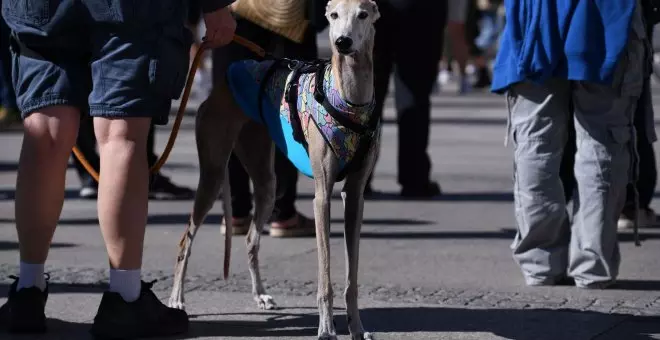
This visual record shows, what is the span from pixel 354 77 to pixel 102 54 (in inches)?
35.9

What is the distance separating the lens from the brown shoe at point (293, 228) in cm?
759

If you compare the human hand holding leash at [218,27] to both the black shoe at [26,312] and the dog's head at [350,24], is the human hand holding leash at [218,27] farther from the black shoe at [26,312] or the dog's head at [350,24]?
the black shoe at [26,312]

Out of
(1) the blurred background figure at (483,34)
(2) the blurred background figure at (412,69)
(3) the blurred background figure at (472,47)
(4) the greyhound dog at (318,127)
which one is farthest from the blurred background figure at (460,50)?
(4) the greyhound dog at (318,127)

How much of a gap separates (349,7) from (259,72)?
962 mm

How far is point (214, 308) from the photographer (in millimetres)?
5586

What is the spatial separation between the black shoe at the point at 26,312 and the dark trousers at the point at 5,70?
4669mm

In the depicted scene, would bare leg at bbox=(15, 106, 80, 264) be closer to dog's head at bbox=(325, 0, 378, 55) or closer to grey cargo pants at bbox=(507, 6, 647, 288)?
dog's head at bbox=(325, 0, 378, 55)

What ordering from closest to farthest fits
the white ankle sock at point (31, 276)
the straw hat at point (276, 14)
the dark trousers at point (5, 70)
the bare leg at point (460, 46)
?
the white ankle sock at point (31, 276) → the straw hat at point (276, 14) → the dark trousers at point (5, 70) → the bare leg at point (460, 46)

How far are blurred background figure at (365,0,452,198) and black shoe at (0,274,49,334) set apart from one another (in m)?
4.19

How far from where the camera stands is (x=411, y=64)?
927cm

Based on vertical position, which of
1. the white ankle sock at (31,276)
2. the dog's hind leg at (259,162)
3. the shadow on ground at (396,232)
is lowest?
the shadow on ground at (396,232)

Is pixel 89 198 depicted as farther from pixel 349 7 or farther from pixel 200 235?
pixel 349 7

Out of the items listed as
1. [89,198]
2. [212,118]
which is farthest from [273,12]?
[89,198]

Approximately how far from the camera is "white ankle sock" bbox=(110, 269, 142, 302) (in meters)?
4.92
